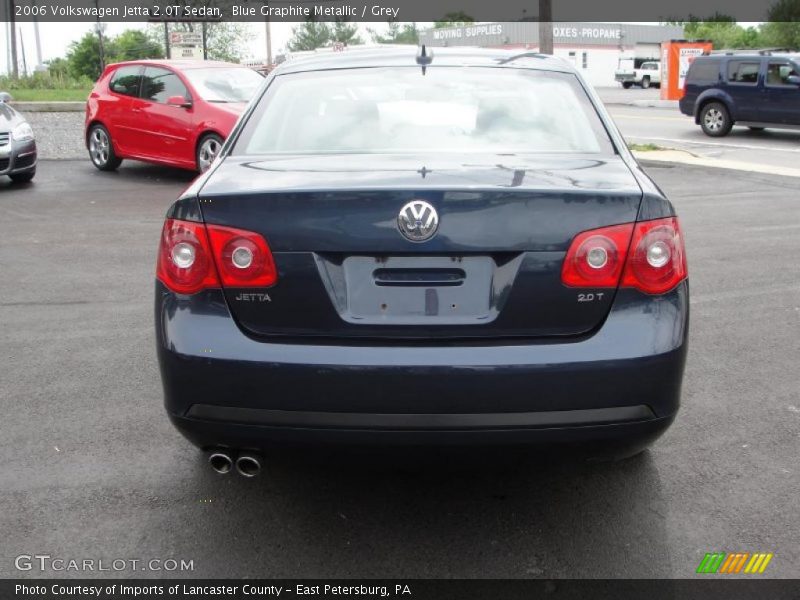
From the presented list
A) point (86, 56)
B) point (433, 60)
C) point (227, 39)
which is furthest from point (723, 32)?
point (433, 60)

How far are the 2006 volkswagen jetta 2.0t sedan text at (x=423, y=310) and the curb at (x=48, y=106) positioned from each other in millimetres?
17695

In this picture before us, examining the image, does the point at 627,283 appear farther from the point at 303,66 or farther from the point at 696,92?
the point at 696,92

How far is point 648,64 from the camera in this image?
57312mm

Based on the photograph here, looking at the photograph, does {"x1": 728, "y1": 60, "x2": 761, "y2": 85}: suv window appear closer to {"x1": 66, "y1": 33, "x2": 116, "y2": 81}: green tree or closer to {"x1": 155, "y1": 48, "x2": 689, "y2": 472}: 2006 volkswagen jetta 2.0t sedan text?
{"x1": 155, "y1": 48, "x2": 689, "y2": 472}: 2006 volkswagen jetta 2.0t sedan text

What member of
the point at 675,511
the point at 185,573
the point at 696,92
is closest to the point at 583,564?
the point at 675,511

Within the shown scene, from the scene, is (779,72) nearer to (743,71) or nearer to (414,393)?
(743,71)

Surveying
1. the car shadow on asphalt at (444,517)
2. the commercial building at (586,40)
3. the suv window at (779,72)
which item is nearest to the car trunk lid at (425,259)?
the car shadow on asphalt at (444,517)

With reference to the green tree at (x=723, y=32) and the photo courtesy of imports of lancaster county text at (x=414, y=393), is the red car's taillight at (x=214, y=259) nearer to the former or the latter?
the photo courtesy of imports of lancaster county text at (x=414, y=393)

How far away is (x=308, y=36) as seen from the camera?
121 m

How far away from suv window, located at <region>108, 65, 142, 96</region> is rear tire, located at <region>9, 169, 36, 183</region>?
1981mm

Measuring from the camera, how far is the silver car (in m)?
12.7

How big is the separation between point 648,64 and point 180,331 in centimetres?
5854

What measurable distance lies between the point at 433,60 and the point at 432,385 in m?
1.87

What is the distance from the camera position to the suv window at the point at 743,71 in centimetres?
2092
